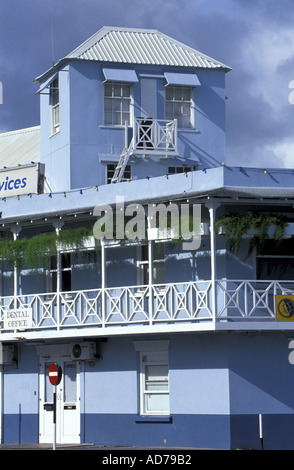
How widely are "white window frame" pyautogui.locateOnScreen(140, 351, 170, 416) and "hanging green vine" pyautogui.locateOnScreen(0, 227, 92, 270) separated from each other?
3435 millimetres

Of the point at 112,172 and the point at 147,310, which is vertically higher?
the point at 112,172

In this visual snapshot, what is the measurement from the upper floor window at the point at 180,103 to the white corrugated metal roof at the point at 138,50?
81 centimetres

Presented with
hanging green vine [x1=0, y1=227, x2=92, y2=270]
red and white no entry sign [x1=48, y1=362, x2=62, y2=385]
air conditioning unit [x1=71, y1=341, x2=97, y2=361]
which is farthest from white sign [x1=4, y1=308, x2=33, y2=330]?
red and white no entry sign [x1=48, y1=362, x2=62, y2=385]

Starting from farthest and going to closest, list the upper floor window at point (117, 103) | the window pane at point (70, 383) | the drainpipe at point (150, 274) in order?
1. the upper floor window at point (117, 103)
2. the window pane at point (70, 383)
3. the drainpipe at point (150, 274)

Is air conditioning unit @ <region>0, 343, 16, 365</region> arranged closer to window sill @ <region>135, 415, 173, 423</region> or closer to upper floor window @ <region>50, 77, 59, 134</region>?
window sill @ <region>135, 415, 173, 423</region>

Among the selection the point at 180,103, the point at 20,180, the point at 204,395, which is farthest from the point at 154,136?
the point at 204,395

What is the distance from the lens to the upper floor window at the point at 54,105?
39.8 m

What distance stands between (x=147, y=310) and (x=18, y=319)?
3757 millimetres

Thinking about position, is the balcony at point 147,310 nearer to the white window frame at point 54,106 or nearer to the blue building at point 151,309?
the blue building at point 151,309

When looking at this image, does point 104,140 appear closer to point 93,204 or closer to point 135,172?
point 135,172

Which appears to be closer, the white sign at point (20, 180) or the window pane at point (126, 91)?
the white sign at point (20, 180)

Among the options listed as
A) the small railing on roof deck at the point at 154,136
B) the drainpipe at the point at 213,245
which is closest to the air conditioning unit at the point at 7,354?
the drainpipe at the point at 213,245

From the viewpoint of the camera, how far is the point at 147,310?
31.6 meters

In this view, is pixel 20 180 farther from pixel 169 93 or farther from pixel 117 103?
pixel 169 93
